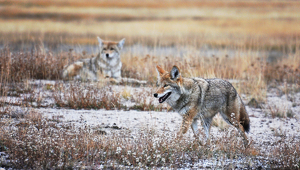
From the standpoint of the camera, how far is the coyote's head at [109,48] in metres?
11.2

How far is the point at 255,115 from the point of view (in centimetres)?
819

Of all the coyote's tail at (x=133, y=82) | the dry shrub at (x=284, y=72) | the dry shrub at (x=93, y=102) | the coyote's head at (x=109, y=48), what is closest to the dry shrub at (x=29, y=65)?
the coyote's head at (x=109, y=48)

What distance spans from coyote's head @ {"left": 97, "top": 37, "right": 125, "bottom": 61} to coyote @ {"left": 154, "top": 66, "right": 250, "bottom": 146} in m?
5.96

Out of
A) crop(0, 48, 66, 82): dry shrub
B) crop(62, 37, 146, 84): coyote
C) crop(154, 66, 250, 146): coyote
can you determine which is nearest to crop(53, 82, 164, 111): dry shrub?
crop(0, 48, 66, 82): dry shrub

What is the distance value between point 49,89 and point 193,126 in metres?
5.01

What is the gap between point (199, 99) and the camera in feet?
17.9

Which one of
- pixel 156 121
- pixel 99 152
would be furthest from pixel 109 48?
pixel 99 152

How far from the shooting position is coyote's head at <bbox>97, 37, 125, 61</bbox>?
11.2m

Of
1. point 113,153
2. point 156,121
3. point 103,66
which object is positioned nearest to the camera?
point 113,153

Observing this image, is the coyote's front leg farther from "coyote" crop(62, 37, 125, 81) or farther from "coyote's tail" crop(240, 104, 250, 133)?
"coyote" crop(62, 37, 125, 81)

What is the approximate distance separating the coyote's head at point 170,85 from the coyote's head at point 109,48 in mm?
6169

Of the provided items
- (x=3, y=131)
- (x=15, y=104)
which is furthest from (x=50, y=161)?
(x=15, y=104)

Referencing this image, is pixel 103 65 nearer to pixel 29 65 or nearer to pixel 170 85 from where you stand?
pixel 29 65

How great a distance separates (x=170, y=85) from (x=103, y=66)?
6650 millimetres
